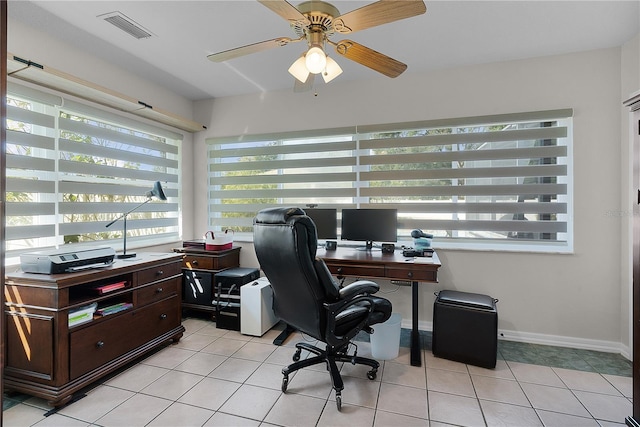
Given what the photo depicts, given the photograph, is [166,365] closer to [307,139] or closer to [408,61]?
[307,139]

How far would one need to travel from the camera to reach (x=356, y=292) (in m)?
1.95

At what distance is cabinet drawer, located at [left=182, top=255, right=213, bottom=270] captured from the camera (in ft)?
11.1

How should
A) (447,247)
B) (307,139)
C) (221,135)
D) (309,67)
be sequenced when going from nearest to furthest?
(309,67)
(447,247)
(307,139)
(221,135)

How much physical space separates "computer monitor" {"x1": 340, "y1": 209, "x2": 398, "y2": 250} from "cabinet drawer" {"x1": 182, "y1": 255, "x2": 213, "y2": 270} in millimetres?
1540

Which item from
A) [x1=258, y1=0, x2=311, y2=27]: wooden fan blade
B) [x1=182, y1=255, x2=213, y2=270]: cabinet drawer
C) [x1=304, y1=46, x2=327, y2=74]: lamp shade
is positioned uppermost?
[x1=258, y1=0, x2=311, y2=27]: wooden fan blade

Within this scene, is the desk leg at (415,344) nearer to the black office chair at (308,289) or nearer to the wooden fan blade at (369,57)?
the black office chair at (308,289)

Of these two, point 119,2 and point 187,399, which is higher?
point 119,2

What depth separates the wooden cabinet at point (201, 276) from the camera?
3.33 m

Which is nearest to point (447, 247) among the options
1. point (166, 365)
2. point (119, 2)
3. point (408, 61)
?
point (408, 61)

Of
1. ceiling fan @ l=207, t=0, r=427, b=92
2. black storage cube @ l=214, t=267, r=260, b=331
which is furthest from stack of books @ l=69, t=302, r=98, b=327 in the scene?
ceiling fan @ l=207, t=0, r=427, b=92

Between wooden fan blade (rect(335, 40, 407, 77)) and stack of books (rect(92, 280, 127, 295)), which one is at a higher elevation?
wooden fan blade (rect(335, 40, 407, 77))

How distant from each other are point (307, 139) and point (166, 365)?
2670 millimetres

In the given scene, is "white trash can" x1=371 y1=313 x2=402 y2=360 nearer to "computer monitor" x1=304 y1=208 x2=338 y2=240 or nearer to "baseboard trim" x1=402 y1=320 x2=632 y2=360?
"computer monitor" x1=304 y1=208 x2=338 y2=240

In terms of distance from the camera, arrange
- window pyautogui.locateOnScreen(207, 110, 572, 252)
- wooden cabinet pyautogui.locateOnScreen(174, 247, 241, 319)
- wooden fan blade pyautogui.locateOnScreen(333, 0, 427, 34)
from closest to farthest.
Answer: wooden fan blade pyautogui.locateOnScreen(333, 0, 427, 34)
window pyautogui.locateOnScreen(207, 110, 572, 252)
wooden cabinet pyautogui.locateOnScreen(174, 247, 241, 319)
